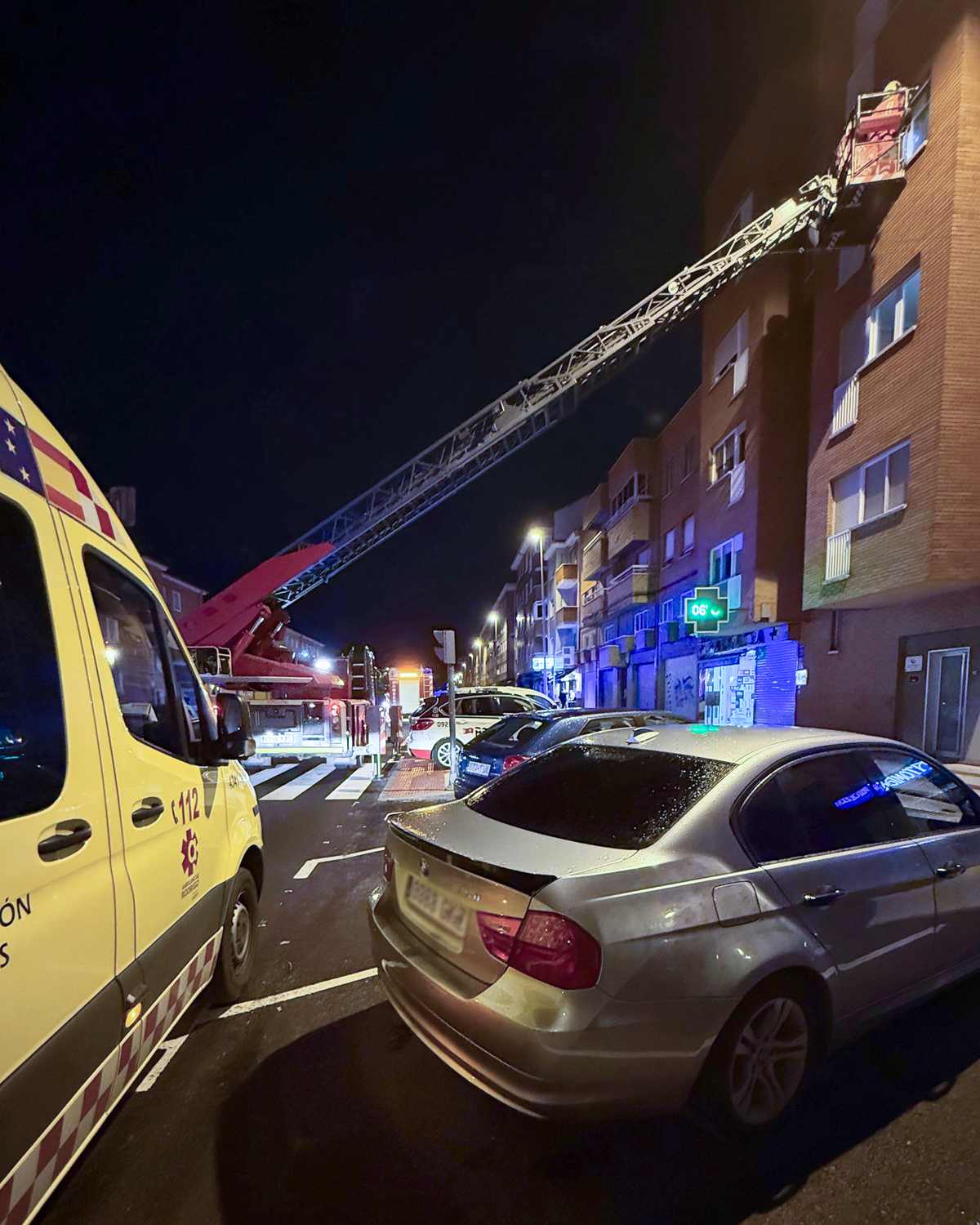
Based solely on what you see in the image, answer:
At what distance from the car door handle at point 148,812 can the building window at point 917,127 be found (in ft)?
55.0

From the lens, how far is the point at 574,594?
38.1 metres

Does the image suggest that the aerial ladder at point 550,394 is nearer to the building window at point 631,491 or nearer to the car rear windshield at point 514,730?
the building window at point 631,491

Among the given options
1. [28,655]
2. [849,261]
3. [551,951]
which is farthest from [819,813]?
[849,261]

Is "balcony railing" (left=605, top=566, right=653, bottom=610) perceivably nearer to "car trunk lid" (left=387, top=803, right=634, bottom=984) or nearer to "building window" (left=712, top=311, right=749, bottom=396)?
"building window" (left=712, top=311, right=749, bottom=396)

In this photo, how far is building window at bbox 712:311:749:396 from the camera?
54.6 feet

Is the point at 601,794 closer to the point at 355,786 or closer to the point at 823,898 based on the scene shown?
the point at 823,898

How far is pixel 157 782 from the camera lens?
2211 mm

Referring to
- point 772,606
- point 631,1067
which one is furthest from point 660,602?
point 631,1067

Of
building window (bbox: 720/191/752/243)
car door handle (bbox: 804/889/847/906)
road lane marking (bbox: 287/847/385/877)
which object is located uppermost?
building window (bbox: 720/191/752/243)

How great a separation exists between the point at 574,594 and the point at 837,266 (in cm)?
2581


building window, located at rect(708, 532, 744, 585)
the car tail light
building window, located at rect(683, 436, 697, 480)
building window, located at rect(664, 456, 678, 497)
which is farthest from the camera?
building window, located at rect(664, 456, 678, 497)

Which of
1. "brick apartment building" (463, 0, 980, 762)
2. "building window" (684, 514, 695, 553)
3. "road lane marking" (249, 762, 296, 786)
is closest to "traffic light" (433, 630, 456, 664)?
"road lane marking" (249, 762, 296, 786)

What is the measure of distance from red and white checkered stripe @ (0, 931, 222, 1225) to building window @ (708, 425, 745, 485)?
18.1 metres

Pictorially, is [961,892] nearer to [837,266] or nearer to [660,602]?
[837,266]
